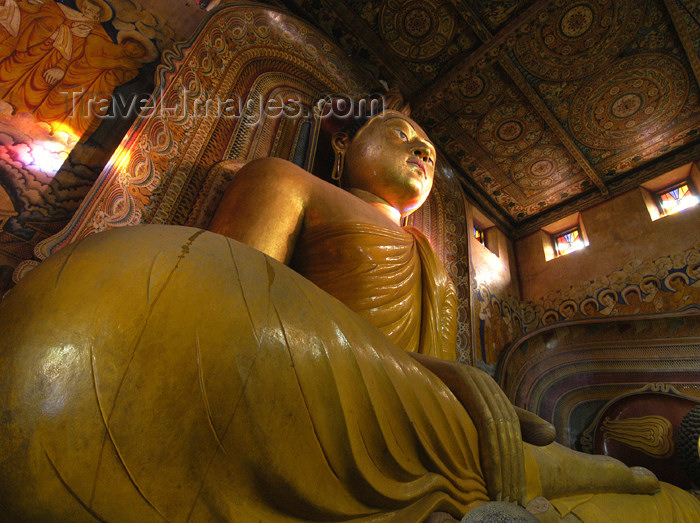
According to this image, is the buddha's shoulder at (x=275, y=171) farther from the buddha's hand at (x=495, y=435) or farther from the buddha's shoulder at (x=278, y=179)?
the buddha's hand at (x=495, y=435)

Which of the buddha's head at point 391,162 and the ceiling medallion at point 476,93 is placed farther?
the ceiling medallion at point 476,93

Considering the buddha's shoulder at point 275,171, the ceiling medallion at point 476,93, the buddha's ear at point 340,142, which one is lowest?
the buddha's shoulder at point 275,171

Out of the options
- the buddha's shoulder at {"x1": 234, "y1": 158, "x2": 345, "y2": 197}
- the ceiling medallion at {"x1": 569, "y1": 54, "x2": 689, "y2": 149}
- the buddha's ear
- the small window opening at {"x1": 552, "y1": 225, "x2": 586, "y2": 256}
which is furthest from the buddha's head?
the small window opening at {"x1": 552, "y1": 225, "x2": 586, "y2": 256}

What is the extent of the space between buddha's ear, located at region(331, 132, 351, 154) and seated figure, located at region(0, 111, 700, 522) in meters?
1.63

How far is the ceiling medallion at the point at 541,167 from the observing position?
3904 millimetres

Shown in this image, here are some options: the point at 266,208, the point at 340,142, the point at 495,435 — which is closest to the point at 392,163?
the point at 340,142

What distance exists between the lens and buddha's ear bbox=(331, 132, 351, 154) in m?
2.16

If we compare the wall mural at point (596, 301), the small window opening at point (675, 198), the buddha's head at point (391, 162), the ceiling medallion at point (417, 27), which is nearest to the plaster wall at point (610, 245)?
the wall mural at point (596, 301)

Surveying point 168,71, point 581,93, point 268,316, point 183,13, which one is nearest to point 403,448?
point 268,316

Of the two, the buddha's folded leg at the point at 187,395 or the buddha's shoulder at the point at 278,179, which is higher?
the buddha's shoulder at the point at 278,179

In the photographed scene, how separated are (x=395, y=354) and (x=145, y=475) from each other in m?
0.49

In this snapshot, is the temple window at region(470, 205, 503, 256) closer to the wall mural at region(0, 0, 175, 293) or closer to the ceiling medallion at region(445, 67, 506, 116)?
the ceiling medallion at region(445, 67, 506, 116)

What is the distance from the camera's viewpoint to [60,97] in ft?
4.73

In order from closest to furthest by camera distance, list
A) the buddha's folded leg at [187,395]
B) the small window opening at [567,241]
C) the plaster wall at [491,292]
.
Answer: the buddha's folded leg at [187,395] < the plaster wall at [491,292] < the small window opening at [567,241]
